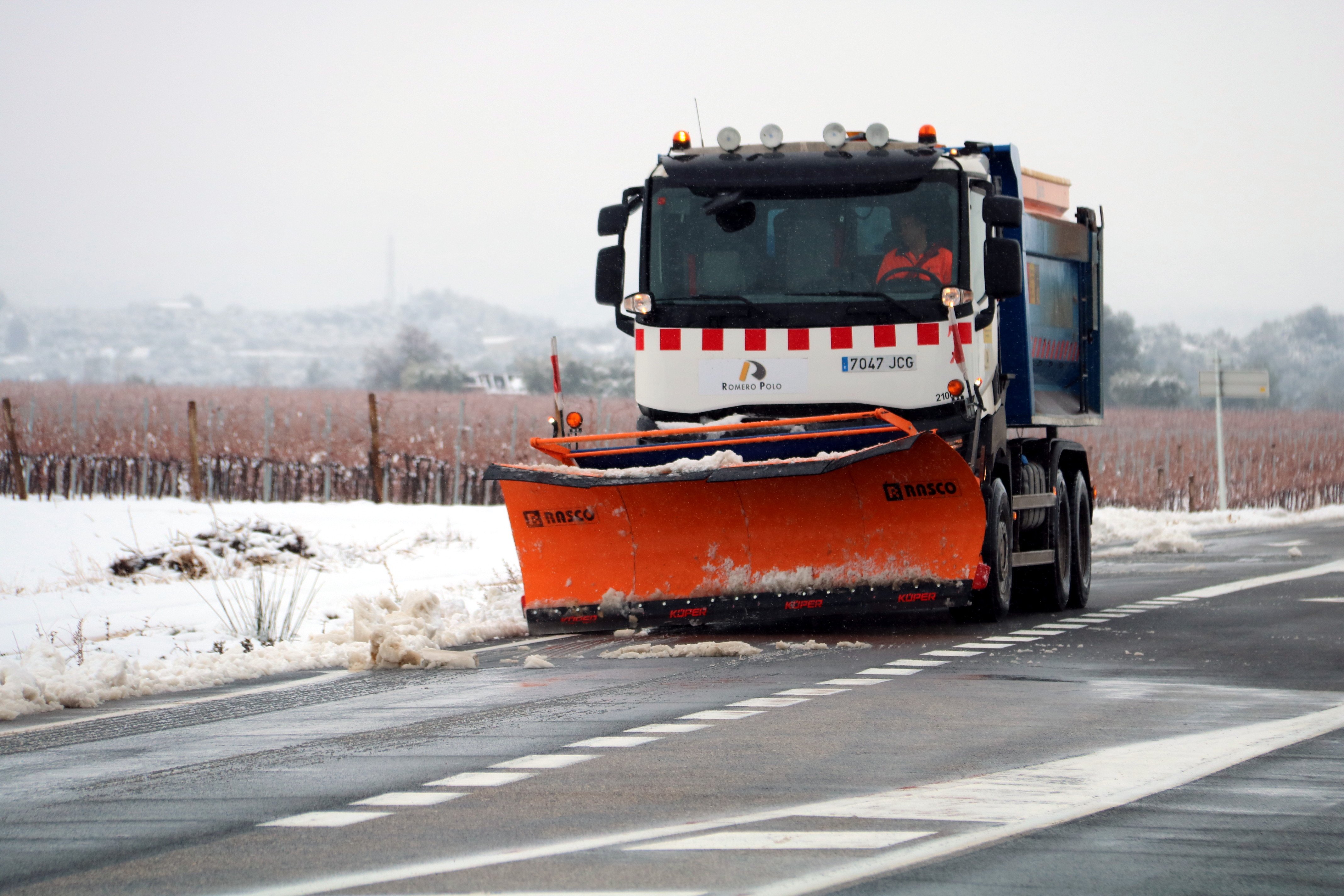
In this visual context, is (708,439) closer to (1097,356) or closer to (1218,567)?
(1097,356)

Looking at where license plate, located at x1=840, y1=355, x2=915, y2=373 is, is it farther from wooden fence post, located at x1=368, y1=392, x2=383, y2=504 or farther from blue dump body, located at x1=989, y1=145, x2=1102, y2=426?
wooden fence post, located at x1=368, y1=392, x2=383, y2=504

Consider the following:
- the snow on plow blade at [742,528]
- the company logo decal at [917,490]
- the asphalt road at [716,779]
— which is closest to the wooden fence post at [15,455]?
the snow on plow blade at [742,528]

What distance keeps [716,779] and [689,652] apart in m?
4.46

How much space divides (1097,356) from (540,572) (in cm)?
675

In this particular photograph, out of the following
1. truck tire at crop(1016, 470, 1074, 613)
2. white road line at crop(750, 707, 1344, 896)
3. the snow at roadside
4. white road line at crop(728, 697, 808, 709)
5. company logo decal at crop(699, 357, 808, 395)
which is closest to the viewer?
white road line at crop(750, 707, 1344, 896)

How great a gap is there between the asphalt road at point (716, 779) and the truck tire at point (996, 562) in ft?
4.89

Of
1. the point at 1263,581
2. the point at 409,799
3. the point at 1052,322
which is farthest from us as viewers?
the point at 1263,581

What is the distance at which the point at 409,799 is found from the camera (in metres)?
5.96

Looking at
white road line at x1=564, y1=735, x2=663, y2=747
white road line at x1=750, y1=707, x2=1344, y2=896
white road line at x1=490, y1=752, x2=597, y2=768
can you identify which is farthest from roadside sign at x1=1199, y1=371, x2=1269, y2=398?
white road line at x1=490, y1=752, x2=597, y2=768

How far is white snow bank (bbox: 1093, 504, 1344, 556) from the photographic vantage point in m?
23.8

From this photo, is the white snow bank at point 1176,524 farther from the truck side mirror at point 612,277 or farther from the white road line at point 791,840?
the white road line at point 791,840

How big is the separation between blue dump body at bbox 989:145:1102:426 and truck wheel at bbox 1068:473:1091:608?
60 cm

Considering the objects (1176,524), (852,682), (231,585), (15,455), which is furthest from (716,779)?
(1176,524)

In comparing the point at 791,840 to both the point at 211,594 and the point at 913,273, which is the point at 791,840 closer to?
the point at 913,273
